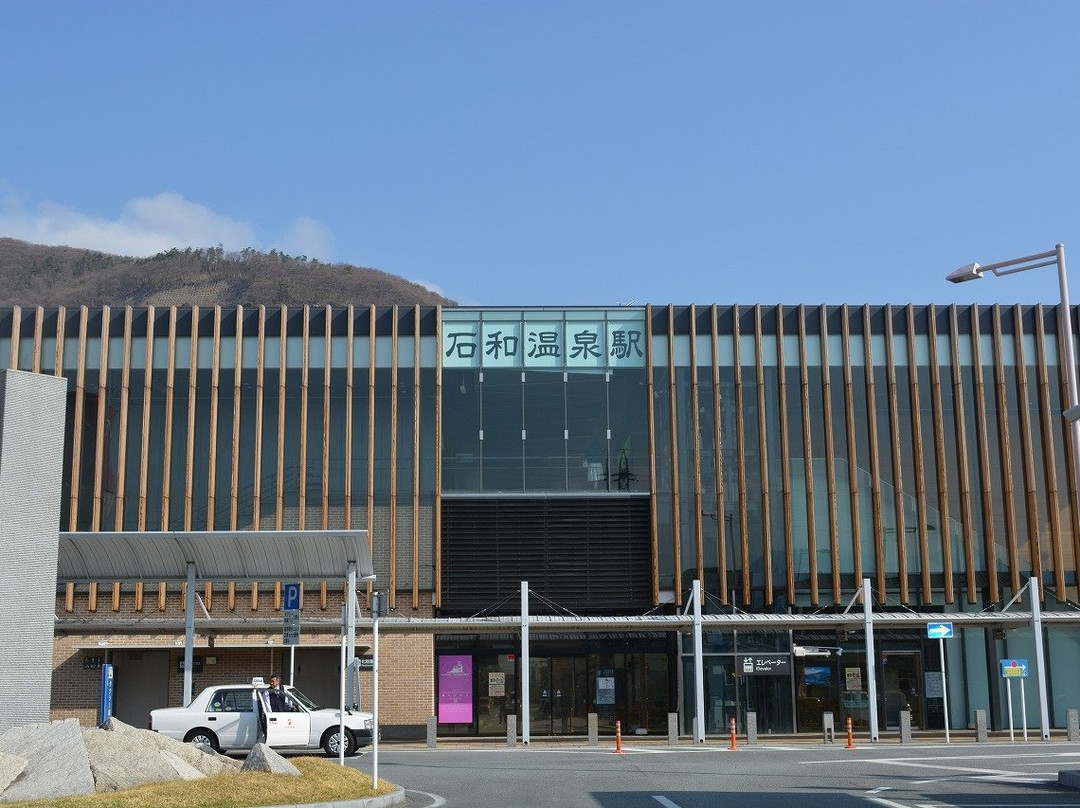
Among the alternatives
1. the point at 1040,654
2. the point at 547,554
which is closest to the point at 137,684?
the point at 547,554

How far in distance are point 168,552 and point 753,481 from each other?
18.3 metres

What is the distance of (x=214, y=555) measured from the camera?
27781 millimetres

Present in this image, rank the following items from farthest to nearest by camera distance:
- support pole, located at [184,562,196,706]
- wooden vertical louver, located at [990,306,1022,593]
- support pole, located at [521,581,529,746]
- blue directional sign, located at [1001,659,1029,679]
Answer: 1. wooden vertical louver, located at [990,306,1022,593]
2. blue directional sign, located at [1001,659,1029,679]
3. support pole, located at [521,581,529,746]
4. support pole, located at [184,562,196,706]

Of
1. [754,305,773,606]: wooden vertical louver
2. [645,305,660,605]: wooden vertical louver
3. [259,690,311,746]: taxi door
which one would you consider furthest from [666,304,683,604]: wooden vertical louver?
[259,690,311,746]: taxi door

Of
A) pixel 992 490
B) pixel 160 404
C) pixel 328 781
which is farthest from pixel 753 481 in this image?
pixel 328 781

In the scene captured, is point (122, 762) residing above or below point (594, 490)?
below

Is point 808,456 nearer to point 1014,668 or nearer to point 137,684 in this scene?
point 1014,668

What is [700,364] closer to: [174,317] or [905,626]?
[905,626]

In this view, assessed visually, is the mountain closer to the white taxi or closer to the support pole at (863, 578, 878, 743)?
the support pole at (863, 578, 878, 743)

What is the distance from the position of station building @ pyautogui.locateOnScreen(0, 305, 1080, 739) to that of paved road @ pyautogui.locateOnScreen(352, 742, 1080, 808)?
6.23 meters

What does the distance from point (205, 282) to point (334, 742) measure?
427ft

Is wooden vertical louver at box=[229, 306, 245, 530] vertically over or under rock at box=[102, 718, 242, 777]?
over

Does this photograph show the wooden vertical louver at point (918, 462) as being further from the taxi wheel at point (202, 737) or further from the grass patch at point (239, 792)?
the grass patch at point (239, 792)

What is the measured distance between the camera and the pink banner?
37594mm
